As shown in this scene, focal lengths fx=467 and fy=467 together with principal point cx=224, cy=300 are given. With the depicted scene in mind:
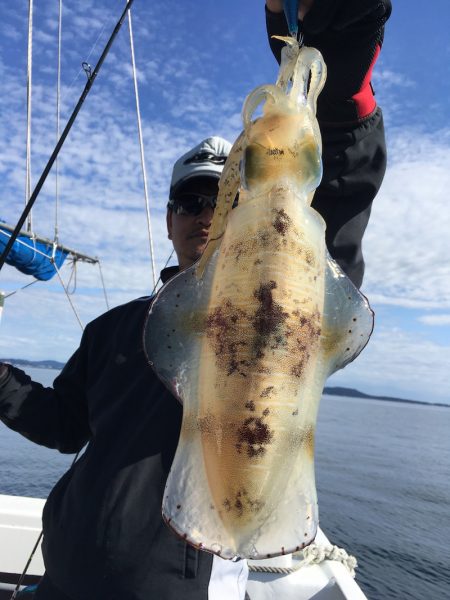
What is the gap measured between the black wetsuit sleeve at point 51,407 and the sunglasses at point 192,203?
1220mm

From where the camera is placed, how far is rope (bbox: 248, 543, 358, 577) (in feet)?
16.9

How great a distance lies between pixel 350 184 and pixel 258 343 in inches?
50.9

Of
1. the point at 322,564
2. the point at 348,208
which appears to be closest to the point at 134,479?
the point at 348,208

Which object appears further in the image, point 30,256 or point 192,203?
point 30,256

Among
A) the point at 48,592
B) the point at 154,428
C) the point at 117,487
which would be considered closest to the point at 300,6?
the point at 154,428

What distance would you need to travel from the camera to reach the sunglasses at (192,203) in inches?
124

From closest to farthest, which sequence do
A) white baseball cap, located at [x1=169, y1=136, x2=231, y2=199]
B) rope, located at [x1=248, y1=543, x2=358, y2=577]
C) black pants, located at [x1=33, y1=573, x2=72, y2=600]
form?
black pants, located at [x1=33, y1=573, x2=72, y2=600]
white baseball cap, located at [x1=169, y1=136, x2=231, y2=199]
rope, located at [x1=248, y1=543, x2=358, y2=577]

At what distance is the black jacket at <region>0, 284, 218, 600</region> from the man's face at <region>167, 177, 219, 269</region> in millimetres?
529

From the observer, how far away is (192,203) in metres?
3.17

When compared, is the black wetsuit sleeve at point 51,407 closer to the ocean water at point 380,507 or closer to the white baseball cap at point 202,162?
the white baseball cap at point 202,162

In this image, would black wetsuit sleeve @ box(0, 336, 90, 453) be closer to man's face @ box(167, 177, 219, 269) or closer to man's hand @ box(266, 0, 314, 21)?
man's face @ box(167, 177, 219, 269)

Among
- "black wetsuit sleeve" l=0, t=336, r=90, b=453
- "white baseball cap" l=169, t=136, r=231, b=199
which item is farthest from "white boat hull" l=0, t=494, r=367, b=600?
"white baseball cap" l=169, t=136, r=231, b=199

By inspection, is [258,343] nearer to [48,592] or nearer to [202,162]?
[202,162]

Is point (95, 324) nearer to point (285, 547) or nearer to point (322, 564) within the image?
point (285, 547)
